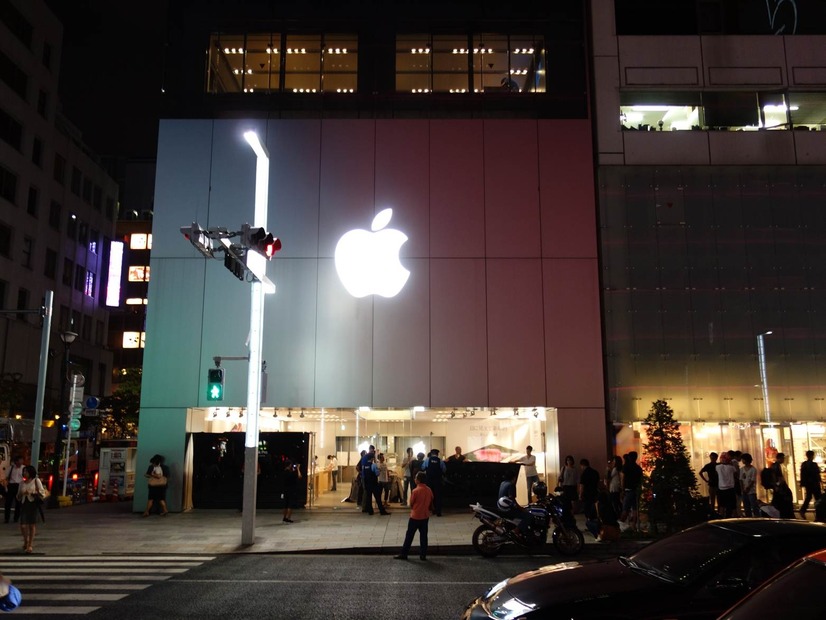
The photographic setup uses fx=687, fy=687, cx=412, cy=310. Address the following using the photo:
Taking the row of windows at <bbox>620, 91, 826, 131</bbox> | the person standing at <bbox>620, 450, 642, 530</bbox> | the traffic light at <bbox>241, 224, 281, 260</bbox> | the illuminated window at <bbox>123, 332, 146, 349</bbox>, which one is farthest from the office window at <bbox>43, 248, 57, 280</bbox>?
the person standing at <bbox>620, 450, 642, 530</bbox>

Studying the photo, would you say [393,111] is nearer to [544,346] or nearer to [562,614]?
[544,346]

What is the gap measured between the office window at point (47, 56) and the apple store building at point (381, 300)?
3298 centimetres

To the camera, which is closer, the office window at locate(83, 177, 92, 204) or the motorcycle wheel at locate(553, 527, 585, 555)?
the motorcycle wheel at locate(553, 527, 585, 555)

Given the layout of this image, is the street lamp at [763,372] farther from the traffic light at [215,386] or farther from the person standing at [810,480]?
the traffic light at [215,386]

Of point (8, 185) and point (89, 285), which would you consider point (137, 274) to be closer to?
point (89, 285)

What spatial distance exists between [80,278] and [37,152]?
11280mm

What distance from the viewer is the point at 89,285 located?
2228 inches

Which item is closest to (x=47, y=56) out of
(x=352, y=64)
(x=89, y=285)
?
(x=89, y=285)

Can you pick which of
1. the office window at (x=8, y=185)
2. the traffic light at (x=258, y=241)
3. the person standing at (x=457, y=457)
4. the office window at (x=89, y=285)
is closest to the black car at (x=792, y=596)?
the traffic light at (x=258, y=241)

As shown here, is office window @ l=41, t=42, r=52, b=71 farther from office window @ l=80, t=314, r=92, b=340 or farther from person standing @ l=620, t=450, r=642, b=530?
person standing @ l=620, t=450, r=642, b=530

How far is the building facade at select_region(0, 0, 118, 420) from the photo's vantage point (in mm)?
42125

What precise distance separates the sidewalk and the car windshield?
6107mm

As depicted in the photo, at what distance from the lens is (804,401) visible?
20938 millimetres

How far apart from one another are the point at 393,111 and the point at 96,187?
43500 mm
